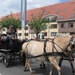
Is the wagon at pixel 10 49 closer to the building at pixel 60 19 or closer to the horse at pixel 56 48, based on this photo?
the horse at pixel 56 48

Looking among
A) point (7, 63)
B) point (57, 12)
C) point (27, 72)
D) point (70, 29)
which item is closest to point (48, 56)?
point (27, 72)

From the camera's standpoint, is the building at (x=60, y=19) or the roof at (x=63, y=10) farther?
the roof at (x=63, y=10)

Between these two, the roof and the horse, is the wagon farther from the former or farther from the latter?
the roof

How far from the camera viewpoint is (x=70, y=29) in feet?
168

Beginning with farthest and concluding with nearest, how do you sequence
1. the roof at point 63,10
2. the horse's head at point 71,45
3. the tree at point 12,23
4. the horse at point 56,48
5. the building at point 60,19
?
the roof at point 63,10 → the building at point 60,19 → the tree at point 12,23 → the horse at point 56,48 → the horse's head at point 71,45

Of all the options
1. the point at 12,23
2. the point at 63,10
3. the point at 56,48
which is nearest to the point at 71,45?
the point at 56,48

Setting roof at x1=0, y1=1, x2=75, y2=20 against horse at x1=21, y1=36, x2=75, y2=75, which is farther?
roof at x1=0, y1=1, x2=75, y2=20

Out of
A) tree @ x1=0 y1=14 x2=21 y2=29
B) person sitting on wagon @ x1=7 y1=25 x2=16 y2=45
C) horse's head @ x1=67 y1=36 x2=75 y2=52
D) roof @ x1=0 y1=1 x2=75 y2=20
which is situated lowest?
horse's head @ x1=67 y1=36 x2=75 y2=52

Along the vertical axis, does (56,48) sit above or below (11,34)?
below

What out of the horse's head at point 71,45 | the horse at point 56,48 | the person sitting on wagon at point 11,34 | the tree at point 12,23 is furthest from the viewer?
the tree at point 12,23

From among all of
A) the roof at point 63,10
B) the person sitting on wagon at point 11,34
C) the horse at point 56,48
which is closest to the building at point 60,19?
the roof at point 63,10

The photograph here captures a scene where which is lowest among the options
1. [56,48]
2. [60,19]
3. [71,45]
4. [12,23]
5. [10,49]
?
[10,49]

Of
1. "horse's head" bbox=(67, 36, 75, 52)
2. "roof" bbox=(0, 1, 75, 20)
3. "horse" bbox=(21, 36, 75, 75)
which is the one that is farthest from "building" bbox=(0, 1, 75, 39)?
"horse's head" bbox=(67, 36, 75, 52)

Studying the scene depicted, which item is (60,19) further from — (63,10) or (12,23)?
(12,23)
